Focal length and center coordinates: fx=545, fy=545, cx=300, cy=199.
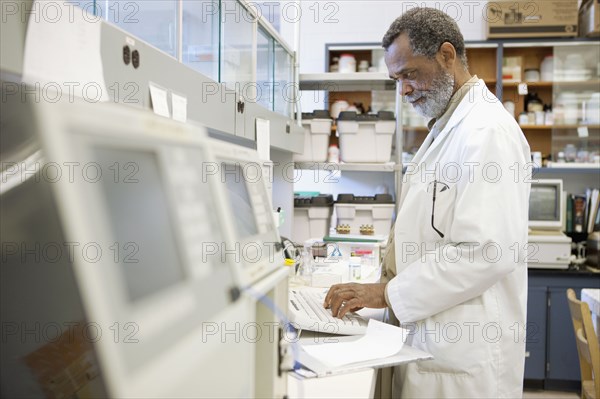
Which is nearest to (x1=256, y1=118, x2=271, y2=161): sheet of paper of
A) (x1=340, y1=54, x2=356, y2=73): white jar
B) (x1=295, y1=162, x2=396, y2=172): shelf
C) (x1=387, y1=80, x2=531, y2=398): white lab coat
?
(x1=387, y1=80, x2=531, y2=398): white lab coat

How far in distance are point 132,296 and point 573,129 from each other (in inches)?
158

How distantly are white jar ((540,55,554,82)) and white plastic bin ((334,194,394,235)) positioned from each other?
5.74 feet

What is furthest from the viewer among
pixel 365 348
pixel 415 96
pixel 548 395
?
pixel 548 395

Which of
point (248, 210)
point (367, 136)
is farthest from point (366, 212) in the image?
point (248, 210)

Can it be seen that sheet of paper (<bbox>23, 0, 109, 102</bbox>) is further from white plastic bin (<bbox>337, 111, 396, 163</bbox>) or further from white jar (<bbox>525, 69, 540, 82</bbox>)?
white jar (<bbox>525, 69, 540, 82</bbox>)

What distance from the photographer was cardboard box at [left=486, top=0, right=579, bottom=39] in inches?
146

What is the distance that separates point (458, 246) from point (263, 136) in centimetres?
83

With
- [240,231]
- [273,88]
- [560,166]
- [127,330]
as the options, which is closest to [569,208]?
[560,166]

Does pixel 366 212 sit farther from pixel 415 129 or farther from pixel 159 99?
pixel 159 99

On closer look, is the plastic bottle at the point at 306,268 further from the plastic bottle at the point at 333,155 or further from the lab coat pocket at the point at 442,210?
the plastic bottle at the point at 333,155

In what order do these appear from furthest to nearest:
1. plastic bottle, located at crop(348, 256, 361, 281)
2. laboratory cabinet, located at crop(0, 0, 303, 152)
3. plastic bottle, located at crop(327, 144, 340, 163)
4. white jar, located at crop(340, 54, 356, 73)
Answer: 1. white jar, located at crop(340, 54, 356, 73)
2. plastic bottle, located at crop(327, 144, 340, 163)
3. plastic bottle, located at crop(348, 256, 361, 281)
4. laboratory cabinet, located at crop(0, 0, 303, 152)

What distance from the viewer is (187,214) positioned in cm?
46

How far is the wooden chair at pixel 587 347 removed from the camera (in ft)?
6.70

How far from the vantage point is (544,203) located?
3.54 m
